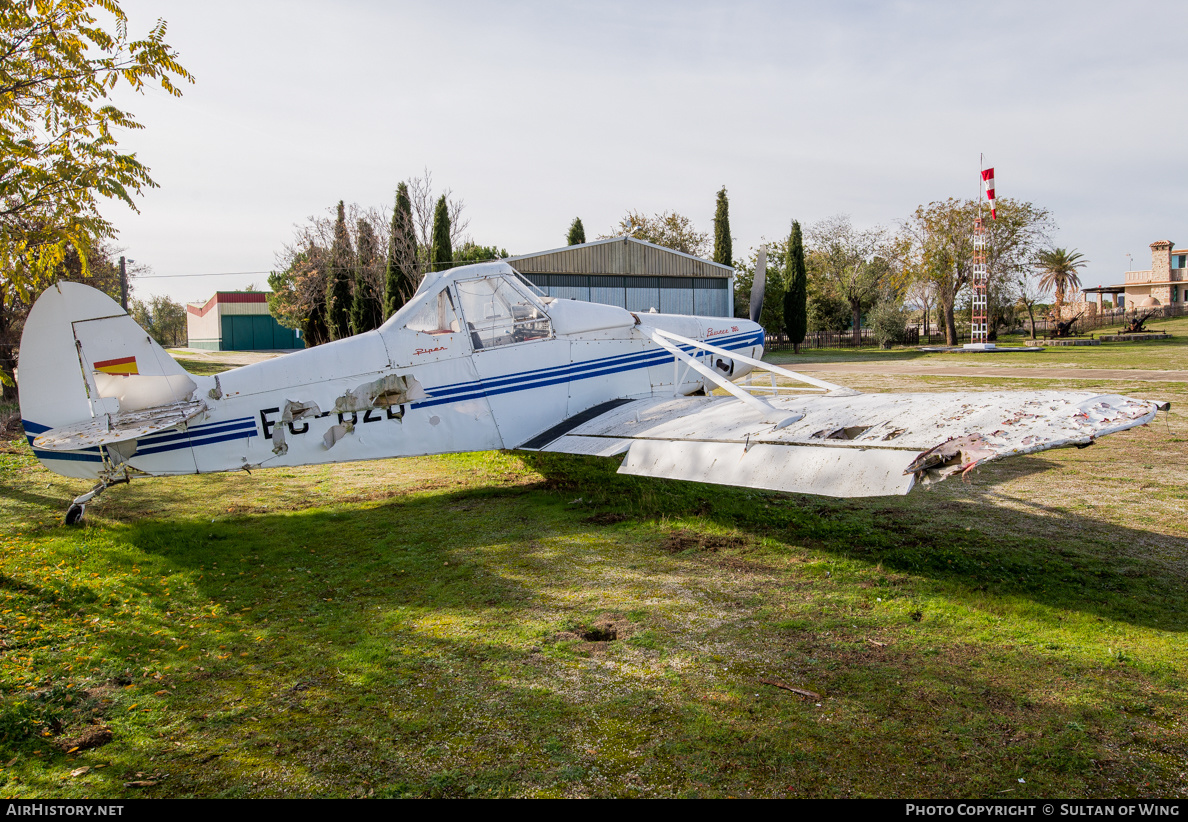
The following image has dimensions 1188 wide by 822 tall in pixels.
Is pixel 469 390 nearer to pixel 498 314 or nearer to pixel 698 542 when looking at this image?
pixel 498 314

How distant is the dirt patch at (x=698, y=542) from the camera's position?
609cm

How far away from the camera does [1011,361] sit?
1096 inches

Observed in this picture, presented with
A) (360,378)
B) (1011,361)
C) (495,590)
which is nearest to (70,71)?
(360,378)

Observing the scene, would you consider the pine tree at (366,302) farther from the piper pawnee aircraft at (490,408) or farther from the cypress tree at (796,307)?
the piper pawnee aircraft at (490,408)

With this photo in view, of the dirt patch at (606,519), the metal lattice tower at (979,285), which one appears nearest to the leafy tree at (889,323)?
the metal lattice tower at (979,285)

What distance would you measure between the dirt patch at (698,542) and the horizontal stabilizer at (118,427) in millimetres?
4826

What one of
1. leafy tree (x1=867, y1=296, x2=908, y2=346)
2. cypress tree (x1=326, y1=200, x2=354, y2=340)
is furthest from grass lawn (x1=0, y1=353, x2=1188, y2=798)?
leafy tree (x1=867, y1=296, x2=908, y2=346)

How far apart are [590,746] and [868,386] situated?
17727 mm

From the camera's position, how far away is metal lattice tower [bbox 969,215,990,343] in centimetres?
4016

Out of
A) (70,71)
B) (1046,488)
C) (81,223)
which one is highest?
(70,71)

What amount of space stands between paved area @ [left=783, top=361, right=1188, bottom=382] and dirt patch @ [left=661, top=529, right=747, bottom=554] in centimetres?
1740

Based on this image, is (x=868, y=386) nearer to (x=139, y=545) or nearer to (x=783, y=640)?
(x=783, y=640)

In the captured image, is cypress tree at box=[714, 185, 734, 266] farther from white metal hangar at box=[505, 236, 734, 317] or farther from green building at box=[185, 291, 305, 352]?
green building at box=[185, 291, 305, 352]

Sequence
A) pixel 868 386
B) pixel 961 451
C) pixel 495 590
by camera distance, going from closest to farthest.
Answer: pixel 961 451, pixel 495 590, pixel 868 386
